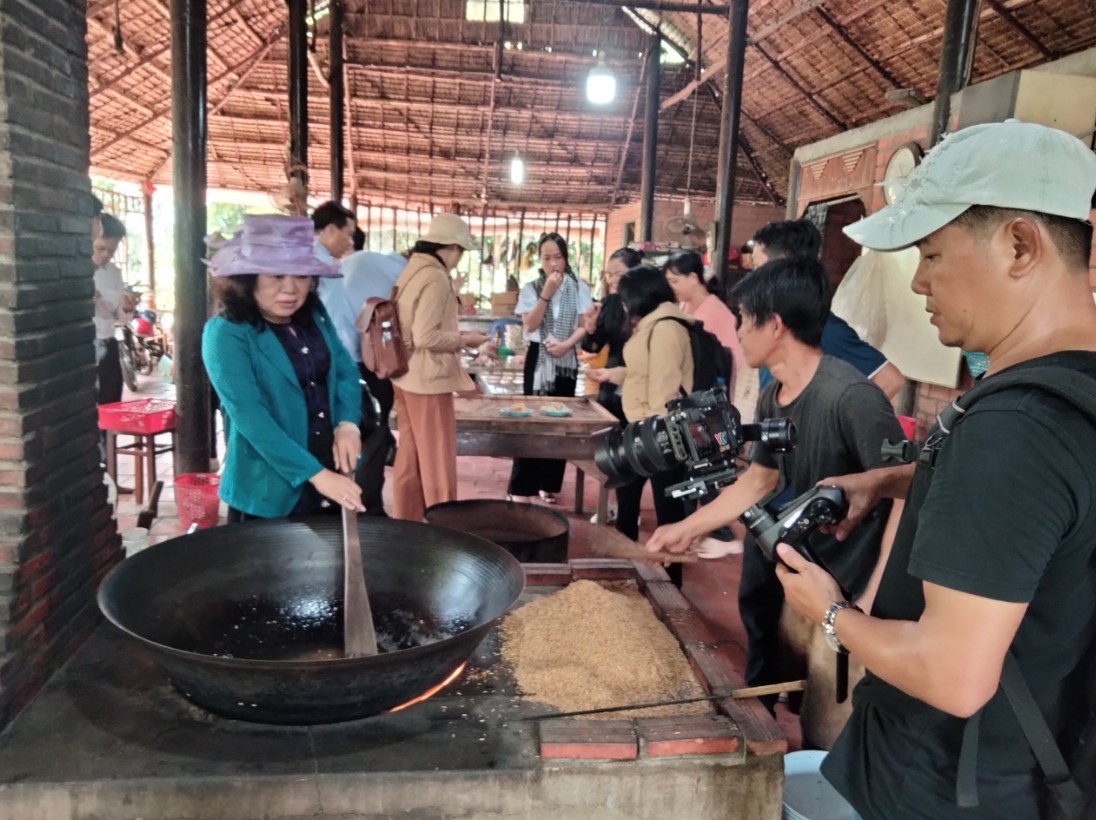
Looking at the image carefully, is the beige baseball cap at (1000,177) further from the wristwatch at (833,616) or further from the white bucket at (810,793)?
the white bucket at (810,793)

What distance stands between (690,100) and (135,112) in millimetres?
6876

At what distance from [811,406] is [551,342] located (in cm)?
360

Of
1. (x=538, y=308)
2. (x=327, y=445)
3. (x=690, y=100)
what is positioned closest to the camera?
(x=327, y=445)

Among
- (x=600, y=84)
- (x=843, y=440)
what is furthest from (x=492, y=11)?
(x=843, y=440)

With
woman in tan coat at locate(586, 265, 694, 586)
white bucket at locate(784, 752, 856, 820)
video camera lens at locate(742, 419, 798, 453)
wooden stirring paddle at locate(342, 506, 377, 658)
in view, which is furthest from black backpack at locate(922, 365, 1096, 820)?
woman in tan coat at locate(586, 265, 694, 586)

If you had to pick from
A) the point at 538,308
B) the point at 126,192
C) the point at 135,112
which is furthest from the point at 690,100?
the point at 126,192

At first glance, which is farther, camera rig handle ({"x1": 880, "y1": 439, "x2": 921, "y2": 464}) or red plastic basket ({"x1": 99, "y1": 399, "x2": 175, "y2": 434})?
red plastic basket ({"x1": 99, "y1": 399, "x2": 175, "y2": 434})

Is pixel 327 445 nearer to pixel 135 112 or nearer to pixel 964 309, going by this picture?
pixel 964 309

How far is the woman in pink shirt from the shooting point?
4.04 metres

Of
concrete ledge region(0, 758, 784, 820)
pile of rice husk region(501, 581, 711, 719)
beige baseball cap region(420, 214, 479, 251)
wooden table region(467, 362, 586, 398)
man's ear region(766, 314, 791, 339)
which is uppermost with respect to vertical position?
beige baseball cap region(420, 214, 479, 251)

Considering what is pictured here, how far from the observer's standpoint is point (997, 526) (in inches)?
32.9

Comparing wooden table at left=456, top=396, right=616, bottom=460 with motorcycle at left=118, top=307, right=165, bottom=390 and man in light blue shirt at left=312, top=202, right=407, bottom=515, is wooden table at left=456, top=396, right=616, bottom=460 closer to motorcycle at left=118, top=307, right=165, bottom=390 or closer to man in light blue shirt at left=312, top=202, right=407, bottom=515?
man in light blue shirt at left=312, top=202, right=407, bottom=515

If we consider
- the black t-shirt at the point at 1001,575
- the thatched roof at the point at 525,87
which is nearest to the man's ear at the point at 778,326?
the black t-shirt at the point at 1001,575

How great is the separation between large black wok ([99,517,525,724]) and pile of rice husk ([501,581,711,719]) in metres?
0.19
